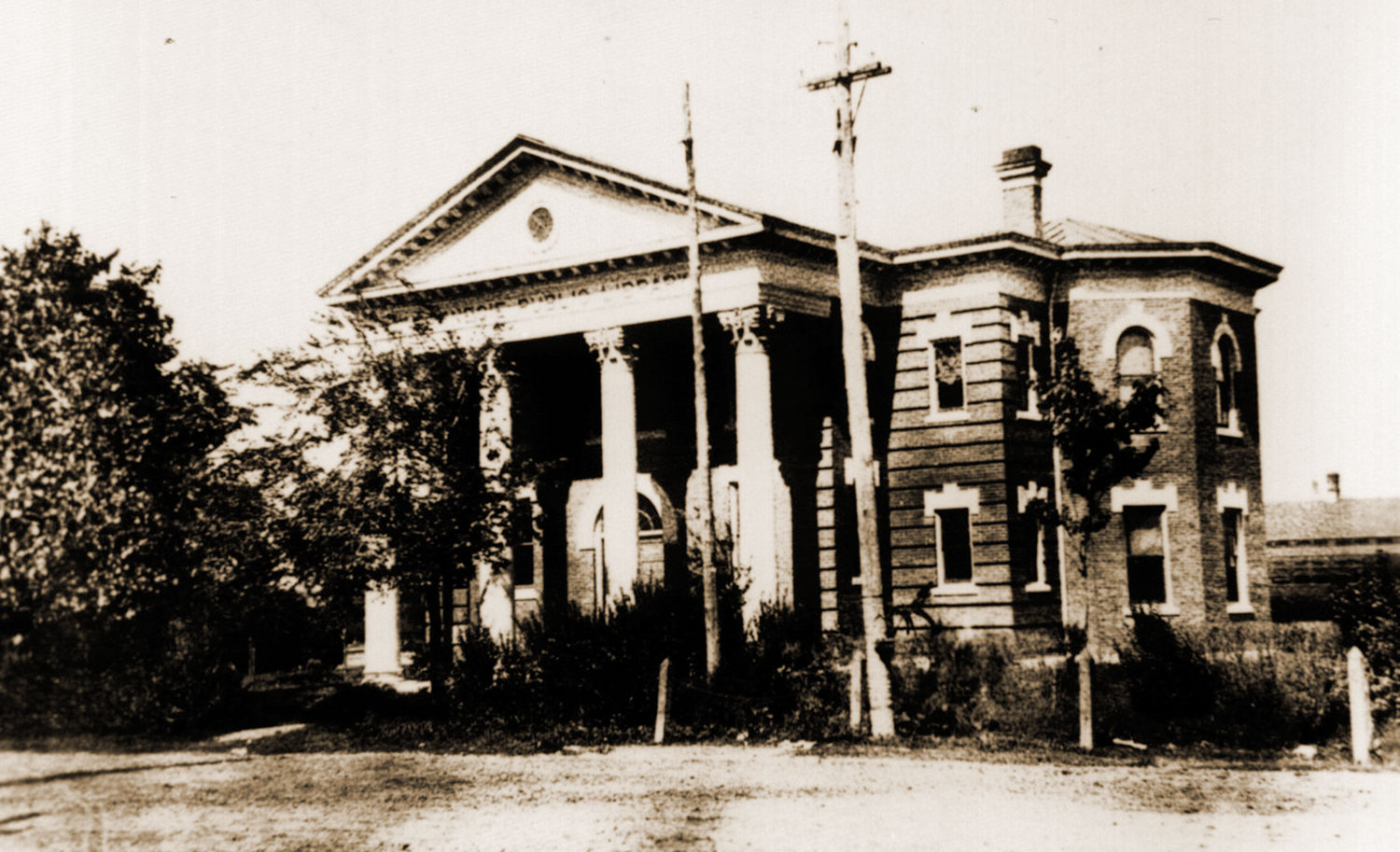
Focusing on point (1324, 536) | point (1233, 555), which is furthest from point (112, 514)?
point (1324, 536)

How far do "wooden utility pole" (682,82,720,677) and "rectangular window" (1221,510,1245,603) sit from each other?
514 inches

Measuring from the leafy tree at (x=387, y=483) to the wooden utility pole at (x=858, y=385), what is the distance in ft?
26.3

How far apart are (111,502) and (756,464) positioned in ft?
38.8

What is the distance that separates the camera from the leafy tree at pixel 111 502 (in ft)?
48.2

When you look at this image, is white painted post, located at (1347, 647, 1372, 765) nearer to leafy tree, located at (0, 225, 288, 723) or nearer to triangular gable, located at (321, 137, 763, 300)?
triangular gable, located at (321, 137, 763, 300)

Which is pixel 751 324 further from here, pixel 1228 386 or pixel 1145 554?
pixel 1228 386

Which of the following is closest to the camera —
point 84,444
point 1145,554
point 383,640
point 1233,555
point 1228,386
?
point 84,444

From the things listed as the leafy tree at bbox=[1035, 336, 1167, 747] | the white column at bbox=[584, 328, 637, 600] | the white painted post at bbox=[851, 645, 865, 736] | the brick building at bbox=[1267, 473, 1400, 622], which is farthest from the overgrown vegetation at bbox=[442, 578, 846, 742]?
the brick building at bbox=[1267, 473, 1400, 622]

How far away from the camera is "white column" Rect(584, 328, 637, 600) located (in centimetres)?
2581

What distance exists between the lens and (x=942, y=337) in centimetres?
2894

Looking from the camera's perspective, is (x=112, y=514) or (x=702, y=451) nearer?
(x=112, y=514)

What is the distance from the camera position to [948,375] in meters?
29.0

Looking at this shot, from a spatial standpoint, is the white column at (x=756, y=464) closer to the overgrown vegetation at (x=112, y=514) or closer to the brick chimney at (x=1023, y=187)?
the brick chimney at (x=1023, y=187)

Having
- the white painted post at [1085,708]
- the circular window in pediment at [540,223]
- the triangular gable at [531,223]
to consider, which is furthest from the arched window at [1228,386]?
the circular window in pediment at [540,223]
